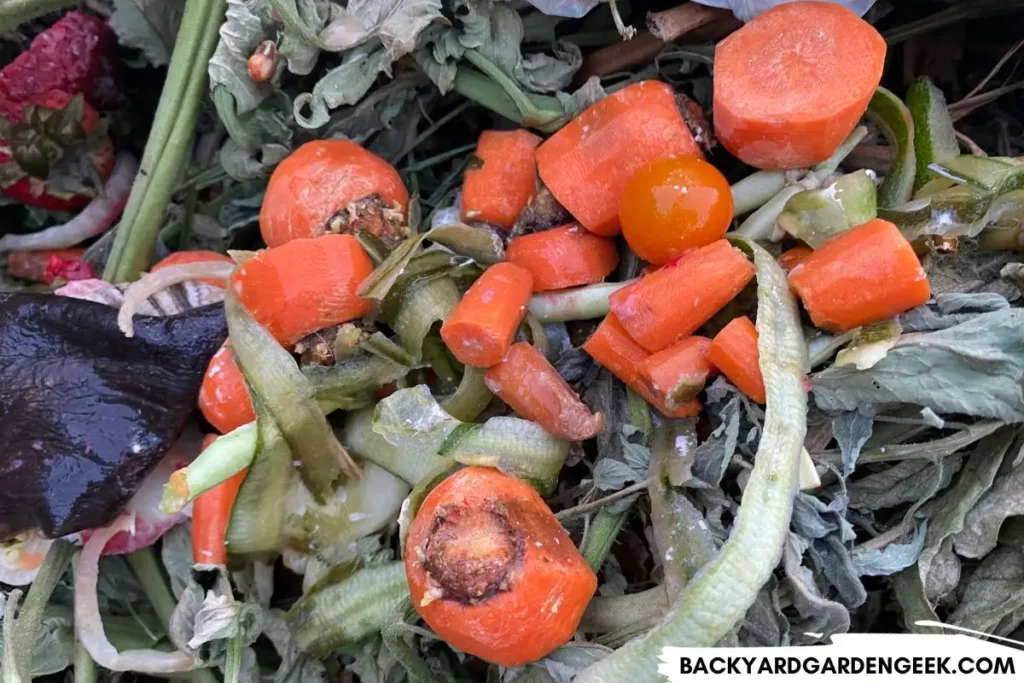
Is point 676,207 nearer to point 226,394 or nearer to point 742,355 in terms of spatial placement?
point 742,355

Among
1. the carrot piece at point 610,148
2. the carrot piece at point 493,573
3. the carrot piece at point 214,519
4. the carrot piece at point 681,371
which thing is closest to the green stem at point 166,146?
the carrot piece at point 214,519

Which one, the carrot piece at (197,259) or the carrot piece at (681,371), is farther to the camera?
the carrot piece at (197,259)

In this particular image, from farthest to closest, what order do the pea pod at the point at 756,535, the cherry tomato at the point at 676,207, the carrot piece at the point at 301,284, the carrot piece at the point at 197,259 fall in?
the carrot piece at the point at 197,259
the carrot piece at the point at 301,284
the cherry tomato at the point at 676,207
the pea pod at the point at 756,535

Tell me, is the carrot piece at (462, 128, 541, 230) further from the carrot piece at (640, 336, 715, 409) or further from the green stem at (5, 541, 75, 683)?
the green stem at (5, 541, 75, 683)

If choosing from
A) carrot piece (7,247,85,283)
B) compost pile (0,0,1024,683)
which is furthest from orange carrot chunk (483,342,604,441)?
carrot piece (7,247,85,283)

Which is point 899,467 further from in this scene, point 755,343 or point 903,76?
point 903,76

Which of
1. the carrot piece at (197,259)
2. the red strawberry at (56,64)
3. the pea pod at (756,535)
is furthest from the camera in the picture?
the red strawberry at (56,64)

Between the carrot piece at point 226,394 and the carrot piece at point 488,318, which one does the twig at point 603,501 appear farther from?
the carrot piece at point 226,394
